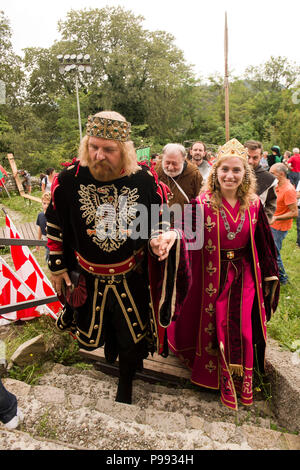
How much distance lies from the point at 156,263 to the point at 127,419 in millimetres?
1153

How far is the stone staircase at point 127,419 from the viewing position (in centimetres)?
194

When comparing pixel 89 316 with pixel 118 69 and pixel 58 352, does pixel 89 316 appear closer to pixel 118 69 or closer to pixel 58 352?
pixel 58 352

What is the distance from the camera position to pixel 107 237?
2305 millimetres

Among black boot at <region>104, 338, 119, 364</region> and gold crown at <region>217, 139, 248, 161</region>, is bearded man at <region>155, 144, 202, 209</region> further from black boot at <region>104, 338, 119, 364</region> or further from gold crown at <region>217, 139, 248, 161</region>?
black boot at <region>104, 338, 119, 364</region>

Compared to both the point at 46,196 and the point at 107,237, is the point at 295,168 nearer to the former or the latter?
the point at 46,196

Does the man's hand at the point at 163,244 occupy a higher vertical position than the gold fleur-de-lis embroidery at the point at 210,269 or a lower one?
higher

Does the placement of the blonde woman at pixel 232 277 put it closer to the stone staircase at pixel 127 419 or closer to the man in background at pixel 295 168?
the stone staircase at pixel 127 419

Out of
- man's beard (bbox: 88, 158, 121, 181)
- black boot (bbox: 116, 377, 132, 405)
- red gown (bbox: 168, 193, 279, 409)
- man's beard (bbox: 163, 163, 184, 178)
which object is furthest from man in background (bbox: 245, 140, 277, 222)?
black boot (bbox: 116, 377, 132, 405)

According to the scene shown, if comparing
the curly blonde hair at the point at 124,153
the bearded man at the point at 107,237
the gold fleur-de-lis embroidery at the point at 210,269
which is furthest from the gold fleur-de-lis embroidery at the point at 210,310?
the curly blonde hair at the point at 124,153

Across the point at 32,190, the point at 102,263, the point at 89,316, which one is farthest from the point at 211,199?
the point at 32,190

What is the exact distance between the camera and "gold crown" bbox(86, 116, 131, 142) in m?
2.09

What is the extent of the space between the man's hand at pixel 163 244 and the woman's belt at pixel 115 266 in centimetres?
30
